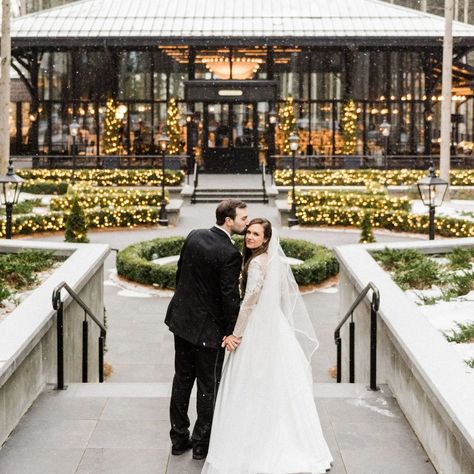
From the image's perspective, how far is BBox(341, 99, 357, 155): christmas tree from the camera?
4019 cm

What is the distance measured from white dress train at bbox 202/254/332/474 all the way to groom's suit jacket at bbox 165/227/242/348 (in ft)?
0.40

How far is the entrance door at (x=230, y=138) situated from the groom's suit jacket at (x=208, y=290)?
34.6 meters

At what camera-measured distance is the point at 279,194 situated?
31.3m

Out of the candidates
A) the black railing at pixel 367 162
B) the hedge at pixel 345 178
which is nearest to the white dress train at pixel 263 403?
the hedge at pixel 345 178

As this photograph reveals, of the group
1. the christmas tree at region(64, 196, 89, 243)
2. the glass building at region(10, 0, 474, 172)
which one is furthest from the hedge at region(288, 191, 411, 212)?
the glass building at region(10, 0, 474, 172)

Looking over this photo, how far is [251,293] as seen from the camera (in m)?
6.19

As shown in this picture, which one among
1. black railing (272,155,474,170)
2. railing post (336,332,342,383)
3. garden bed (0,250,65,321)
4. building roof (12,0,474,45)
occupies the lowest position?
railing post (336,332,342,383)

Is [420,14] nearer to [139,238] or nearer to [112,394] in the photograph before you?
[139,238]

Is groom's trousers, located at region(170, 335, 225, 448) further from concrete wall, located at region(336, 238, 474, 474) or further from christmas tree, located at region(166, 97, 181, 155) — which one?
christmas tree, located at region(166, 97, 181, 155)

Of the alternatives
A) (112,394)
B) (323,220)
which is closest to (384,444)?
(112,394)

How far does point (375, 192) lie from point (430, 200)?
11.6 metres

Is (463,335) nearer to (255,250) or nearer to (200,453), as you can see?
(255,250)

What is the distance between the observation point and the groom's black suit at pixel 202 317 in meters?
6.19

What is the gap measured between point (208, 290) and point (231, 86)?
35.2 m
